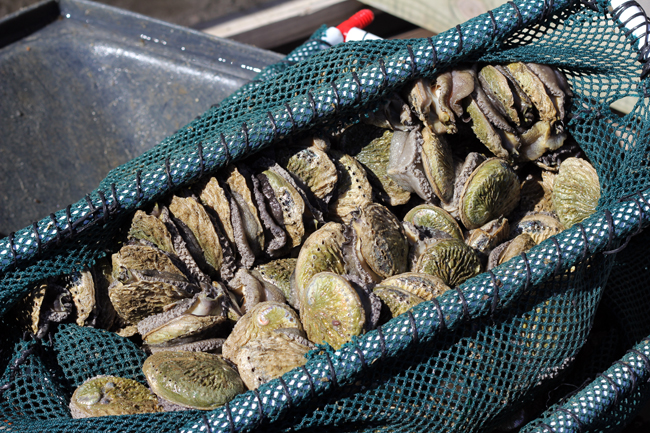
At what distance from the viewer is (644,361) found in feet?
Result: 4.03

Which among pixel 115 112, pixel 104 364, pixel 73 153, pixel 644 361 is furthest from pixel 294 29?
pixel 644 361

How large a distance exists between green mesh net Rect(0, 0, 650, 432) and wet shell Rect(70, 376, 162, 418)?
68 mm

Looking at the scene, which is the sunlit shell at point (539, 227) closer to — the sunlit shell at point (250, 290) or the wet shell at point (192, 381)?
the sunlit shell at point (250, 290)

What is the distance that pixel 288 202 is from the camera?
1496 mm

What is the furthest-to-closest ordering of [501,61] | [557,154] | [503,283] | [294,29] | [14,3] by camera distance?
[14,3]
[294,29]
[557,154]
[501,61]
[503,283]

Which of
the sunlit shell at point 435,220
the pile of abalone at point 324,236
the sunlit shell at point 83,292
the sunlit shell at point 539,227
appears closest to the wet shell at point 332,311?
the pile of abalone at point 324,236

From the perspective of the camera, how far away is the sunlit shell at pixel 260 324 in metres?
1.29

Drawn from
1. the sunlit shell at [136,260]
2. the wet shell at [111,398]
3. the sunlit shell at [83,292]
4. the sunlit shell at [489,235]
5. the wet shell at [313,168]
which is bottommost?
the wet shell at [111,398]

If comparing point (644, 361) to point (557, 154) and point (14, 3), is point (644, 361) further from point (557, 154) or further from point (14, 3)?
point (14, 3)

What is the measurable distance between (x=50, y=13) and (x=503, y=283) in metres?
2.34

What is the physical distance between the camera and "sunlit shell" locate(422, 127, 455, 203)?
60.4 inches

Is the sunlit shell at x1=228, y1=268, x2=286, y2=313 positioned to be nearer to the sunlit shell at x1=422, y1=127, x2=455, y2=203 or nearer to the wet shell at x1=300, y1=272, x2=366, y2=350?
the wet shell at x1=300, y1=272, x2=366, y2=350

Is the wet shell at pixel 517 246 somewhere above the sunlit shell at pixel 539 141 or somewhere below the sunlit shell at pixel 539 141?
below

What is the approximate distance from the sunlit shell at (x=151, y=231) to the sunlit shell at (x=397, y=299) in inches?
22.1
